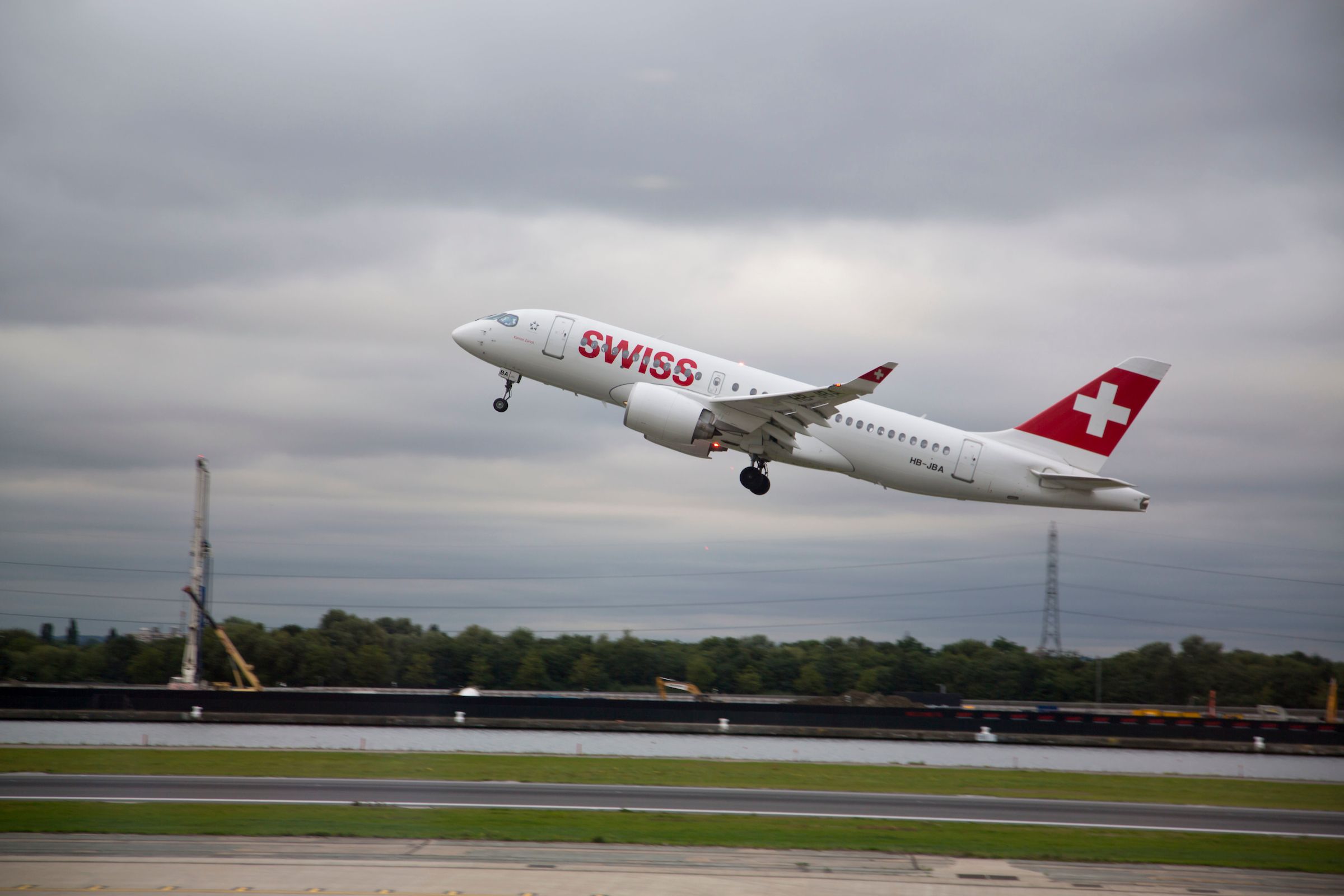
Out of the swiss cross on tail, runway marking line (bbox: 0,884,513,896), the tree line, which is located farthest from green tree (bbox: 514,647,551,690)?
runway marking line (bbox: 0,884,513,896)

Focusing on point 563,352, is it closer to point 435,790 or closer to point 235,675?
point 435,790

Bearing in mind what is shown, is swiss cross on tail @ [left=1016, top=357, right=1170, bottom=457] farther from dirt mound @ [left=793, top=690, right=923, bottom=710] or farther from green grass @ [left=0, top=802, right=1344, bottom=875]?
dirt mound @ [left=793, top=690, right=923, bottom=710]

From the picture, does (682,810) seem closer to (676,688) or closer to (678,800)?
(678,800)

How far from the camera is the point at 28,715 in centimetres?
5172

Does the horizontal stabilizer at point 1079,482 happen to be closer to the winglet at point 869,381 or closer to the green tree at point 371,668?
the winglet at point 869,381

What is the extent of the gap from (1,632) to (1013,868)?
68789mm

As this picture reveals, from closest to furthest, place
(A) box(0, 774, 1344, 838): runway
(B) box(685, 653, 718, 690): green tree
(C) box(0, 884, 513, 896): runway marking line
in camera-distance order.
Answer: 1. (C) box(0, 884, 513, 896): runway marking line
2. (A) box(0, 774, 1344, 838): runway
3. (B) box(685, 653, 718, 690): green tree

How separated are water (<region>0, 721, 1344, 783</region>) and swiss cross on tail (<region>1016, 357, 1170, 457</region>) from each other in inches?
568

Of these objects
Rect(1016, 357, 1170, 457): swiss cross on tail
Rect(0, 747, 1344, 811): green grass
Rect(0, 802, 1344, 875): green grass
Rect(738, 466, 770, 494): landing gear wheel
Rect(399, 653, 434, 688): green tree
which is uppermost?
Rect(1016, 357, 1170, 457): swiss cross on tail

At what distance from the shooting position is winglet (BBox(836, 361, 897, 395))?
112ft

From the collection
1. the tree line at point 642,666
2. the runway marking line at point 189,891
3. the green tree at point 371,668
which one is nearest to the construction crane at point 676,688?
the tree line at point 642,666

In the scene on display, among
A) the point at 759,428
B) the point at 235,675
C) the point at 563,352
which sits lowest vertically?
the point at 235,675

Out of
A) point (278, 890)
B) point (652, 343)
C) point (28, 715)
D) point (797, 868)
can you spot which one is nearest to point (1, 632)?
point (28, 715)

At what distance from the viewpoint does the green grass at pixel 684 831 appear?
85.9 feet
